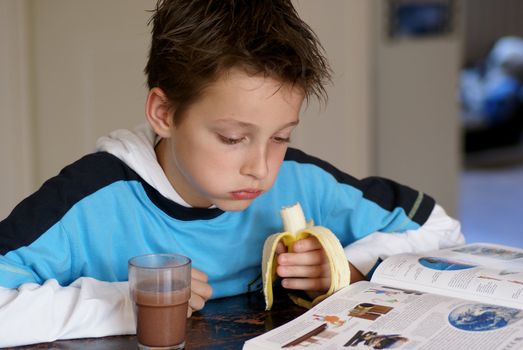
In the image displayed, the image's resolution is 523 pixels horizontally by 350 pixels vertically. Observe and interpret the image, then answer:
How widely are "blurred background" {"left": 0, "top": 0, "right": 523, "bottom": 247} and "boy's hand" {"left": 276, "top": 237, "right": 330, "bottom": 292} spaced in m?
0.50

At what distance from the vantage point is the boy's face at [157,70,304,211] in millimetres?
1149

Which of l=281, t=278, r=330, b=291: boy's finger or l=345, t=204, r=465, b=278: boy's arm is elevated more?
l=345, t=204, r=465, b=278: boy's arm

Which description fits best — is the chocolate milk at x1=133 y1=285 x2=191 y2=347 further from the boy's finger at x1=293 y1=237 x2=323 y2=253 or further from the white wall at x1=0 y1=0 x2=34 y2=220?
the white wall at x1=0 y1=0 x2=34 y2=220

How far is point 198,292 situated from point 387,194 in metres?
0.51

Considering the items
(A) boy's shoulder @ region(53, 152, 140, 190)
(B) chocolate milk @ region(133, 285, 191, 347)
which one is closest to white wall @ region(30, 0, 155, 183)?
(A) boy's shoulder @ region(53, 152, 140, 190)

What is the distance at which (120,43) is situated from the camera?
269 cm

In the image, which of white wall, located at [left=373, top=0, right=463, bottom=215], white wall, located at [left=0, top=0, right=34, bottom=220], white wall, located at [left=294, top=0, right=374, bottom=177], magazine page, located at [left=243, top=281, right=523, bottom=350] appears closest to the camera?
magazine page, located at [left=243, top=281, right=523, bottom=350]

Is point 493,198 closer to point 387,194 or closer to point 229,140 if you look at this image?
point 387,194

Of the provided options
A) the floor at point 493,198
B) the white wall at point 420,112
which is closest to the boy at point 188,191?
the white wall at point 420,112

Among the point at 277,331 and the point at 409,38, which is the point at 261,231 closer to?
the point at 277,331

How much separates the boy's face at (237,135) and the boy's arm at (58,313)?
0.23 m

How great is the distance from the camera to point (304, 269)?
4.06 feet

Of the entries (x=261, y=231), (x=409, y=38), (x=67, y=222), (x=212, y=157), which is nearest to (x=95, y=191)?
(x=67, y=222)

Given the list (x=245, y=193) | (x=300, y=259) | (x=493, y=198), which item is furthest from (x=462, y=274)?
(x=493, y=198)
